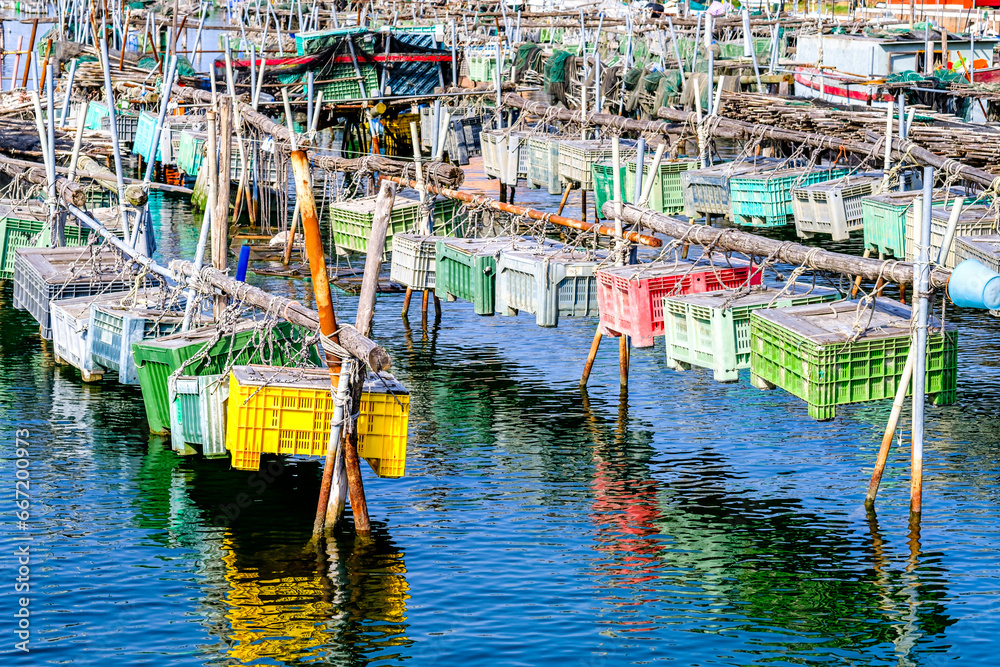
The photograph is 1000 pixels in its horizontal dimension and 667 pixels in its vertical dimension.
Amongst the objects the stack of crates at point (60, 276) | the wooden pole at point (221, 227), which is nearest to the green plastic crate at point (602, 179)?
the stack of crates at point (60, 276)

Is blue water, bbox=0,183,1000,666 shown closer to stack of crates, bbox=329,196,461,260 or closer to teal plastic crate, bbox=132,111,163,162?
stack of crates, bbox=329,196,461,260

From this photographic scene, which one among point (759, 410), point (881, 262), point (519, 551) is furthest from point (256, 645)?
point (759, 410)

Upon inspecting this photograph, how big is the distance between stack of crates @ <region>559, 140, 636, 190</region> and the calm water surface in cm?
1044

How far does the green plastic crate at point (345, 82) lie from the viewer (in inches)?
2165

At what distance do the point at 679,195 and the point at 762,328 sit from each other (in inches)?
714

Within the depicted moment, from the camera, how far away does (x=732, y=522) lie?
878 inches

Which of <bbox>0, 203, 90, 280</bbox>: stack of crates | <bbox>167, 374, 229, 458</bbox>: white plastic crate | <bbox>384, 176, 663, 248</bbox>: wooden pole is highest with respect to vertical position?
<bbox>384, 176, 663, 248</bbox>: wooden pole

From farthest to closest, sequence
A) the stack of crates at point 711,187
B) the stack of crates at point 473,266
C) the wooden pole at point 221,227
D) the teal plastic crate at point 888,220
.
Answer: the stack of crates at point 711,187 → the teal plastic crate at point 888,220 → the stack of crates at point 473,266 → the wooden pole at point 221,227

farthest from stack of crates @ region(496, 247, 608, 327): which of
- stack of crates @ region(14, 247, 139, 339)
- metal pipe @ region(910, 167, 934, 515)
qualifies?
stack of crates @ region(14, 247, 139, 339)

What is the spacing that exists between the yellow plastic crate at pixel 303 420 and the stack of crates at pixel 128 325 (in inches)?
183

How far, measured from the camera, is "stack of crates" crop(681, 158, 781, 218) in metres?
36.7

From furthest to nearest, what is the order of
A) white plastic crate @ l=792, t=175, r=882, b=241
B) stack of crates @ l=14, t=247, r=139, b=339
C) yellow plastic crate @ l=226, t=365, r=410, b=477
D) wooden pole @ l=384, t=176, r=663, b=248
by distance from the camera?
1. white plastic crate @ l=792, t=175, r=882, b=241
2. stack of crates @ l=14, t=247, r=139, b=339
3. wooden pole @ l=384, t=176, r=663, b=248
4. yellow plastic crate @ l=226, t=365, r=410, b=477

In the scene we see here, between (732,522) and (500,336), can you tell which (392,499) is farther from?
(500,336)

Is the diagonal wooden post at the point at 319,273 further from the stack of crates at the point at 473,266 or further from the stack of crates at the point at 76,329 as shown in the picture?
the stack of crates at the point at 76,329
